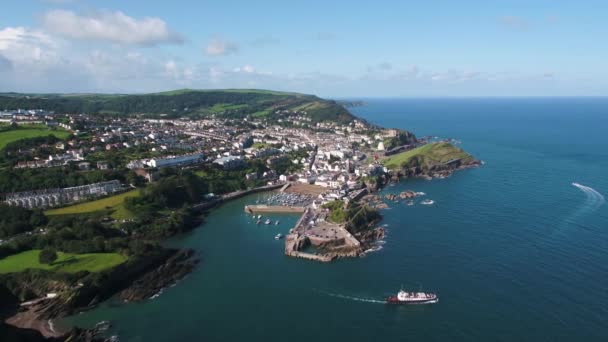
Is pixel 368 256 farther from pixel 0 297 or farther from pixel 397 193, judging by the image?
pixel 0 297

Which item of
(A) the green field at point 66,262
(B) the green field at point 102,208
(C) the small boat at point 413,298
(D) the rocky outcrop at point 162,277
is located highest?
(B) the green field at point 102,208

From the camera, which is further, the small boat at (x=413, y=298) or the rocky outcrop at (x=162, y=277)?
the rocky outcrop at (x=162, y=277)

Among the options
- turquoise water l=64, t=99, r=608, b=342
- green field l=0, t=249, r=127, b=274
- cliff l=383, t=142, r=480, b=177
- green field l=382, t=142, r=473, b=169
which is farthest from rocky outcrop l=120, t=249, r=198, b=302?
green field l=382, t=142, r=473, b=169

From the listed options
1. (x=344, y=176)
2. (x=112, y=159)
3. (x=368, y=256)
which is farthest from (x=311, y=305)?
(x=112, y=159)

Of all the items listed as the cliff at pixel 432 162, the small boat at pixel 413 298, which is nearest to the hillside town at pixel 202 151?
the cliff at pixel 432 162

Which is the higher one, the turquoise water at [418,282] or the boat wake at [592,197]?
the boat wake at [592,197]

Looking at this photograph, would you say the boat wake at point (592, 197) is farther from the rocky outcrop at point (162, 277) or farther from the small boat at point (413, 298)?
the rocky outcrop at point (162, 277)
